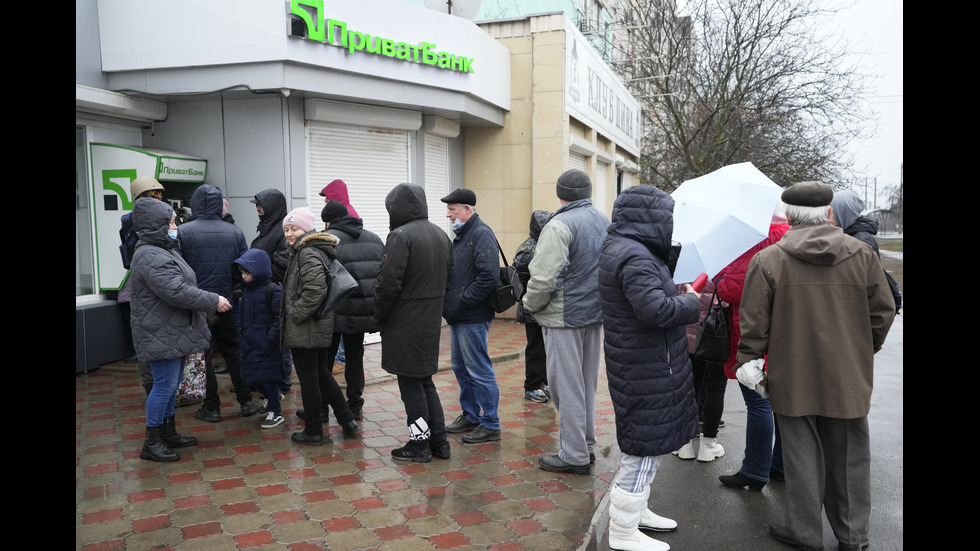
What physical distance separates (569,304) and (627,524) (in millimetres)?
1567

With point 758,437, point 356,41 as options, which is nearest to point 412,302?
point 758,437

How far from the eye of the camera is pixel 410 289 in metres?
4.81

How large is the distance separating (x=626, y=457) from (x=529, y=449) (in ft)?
5.69

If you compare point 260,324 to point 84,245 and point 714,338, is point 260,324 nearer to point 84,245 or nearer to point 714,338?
point 714,338

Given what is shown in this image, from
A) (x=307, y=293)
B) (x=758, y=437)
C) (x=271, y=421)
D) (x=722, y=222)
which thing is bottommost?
(x=271, y=421)

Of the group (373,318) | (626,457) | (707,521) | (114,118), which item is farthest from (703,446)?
(114,118)

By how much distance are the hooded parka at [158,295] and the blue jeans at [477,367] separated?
1852mm

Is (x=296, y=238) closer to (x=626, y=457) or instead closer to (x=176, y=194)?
(x=626, y=457)

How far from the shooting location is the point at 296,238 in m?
5.39

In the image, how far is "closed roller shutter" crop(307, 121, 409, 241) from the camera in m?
8.65

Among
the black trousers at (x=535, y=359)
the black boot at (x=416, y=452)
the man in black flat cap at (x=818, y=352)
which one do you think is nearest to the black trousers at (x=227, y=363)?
the black boot at (x=416, y=452)

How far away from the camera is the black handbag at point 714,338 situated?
446 cm

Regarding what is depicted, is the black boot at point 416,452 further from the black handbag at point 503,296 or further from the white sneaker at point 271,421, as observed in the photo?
the white sneaker at point 271,421
